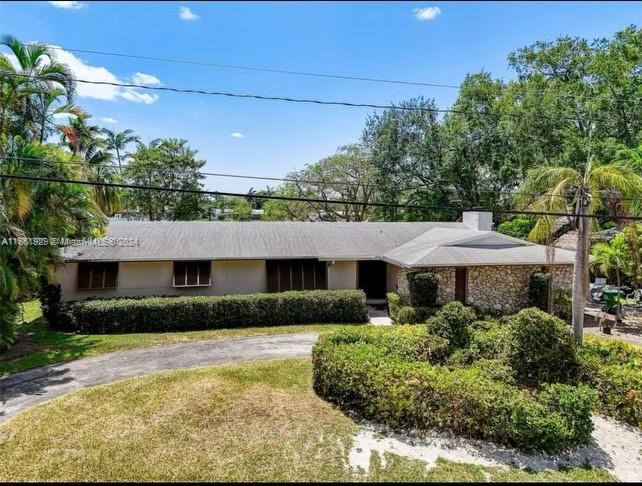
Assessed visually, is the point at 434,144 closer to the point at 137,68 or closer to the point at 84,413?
the point at 137,68

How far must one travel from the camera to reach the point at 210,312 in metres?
14.6

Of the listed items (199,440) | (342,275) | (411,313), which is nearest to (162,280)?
(342,275)

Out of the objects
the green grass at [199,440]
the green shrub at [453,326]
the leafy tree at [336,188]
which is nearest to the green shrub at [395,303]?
the green shrub at [453,326]

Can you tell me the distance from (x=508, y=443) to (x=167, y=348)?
9712mm

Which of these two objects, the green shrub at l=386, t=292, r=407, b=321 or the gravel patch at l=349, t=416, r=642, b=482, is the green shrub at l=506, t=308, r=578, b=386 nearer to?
Answer: the gravel patch at l=349, t=416, r=642, b=482

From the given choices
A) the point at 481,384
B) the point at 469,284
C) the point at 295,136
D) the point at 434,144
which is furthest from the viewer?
the point at 434,144

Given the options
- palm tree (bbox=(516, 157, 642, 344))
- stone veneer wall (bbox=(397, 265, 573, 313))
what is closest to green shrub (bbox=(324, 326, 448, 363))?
palm tree (bbox=(516, 157, 642, 344))

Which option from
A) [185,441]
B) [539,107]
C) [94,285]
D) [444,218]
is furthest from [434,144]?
[185,441]

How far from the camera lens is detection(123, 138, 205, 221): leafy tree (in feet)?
114

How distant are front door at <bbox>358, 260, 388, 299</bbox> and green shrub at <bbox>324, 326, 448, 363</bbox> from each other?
377 inches

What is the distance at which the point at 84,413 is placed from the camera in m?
7.52

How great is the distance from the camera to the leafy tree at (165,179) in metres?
34.8

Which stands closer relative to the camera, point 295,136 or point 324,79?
point 324,79

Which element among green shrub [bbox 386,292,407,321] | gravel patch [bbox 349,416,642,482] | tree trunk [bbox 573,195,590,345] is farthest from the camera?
green shrub [bbox 386,292,407,321]
